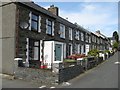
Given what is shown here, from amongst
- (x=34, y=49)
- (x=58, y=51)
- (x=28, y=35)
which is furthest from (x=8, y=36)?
(x=58, y=51)


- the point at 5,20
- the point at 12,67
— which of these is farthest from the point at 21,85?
the point at 5,20

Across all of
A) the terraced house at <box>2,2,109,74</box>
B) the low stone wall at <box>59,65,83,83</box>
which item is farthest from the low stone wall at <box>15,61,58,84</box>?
the terraced house at <box>2,2,109,74</box>

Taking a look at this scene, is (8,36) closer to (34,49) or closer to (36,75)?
(34,49)

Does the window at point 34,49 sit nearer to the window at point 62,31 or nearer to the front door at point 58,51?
the front door at point 58,51

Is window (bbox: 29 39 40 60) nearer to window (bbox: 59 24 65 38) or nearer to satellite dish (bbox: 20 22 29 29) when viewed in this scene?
satellite dish (bbox: 20 22 29 29)

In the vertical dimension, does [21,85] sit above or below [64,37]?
below

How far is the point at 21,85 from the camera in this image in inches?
507

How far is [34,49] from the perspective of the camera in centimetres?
1980

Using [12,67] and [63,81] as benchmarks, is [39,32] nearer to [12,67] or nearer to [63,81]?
[12,67]

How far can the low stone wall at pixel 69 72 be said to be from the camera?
13.7 meters

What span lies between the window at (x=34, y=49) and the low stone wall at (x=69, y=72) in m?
4.27

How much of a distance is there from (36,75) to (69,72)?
7.67 ft

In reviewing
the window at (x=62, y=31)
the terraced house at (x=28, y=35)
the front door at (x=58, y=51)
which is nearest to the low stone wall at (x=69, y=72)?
the terraced house at (x=28, y=35)

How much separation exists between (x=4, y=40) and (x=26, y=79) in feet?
14.8
